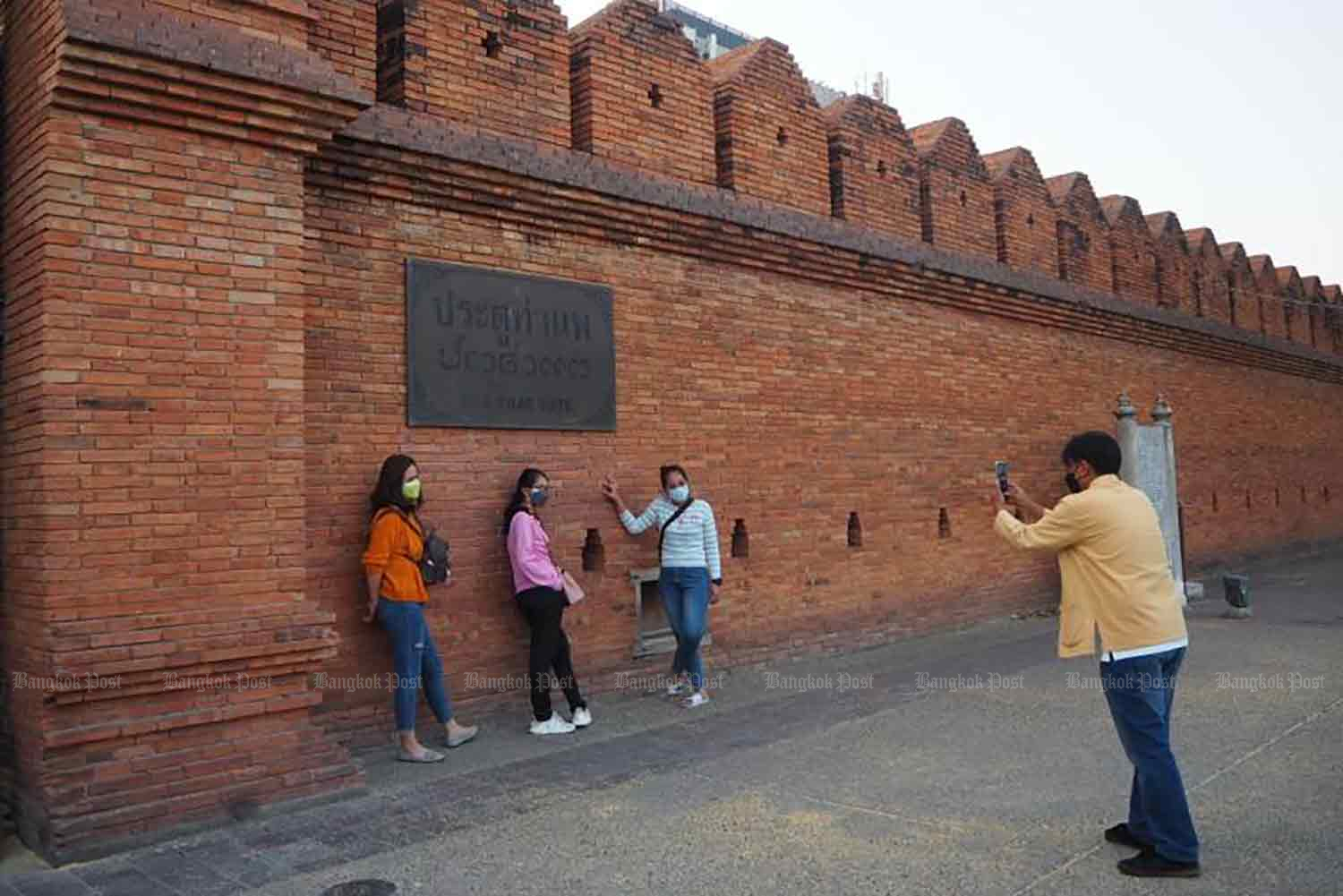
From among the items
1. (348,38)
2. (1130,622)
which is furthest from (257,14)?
(1130,622)

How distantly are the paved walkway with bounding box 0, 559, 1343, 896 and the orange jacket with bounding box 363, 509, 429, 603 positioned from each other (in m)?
0.99

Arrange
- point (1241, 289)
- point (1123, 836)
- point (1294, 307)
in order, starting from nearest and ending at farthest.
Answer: point (1123, 836) → point (1241, 289) → point (1294, 307)

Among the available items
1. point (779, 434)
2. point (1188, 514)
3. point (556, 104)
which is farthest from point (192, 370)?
point (1188, 514)

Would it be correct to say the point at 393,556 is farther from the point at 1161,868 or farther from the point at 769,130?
the point at 769,130

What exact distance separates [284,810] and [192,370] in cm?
220

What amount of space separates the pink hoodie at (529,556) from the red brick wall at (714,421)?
302mm

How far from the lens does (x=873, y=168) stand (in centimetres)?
1035

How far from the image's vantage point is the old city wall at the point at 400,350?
16.4 feet

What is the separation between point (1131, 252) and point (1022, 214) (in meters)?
2.91

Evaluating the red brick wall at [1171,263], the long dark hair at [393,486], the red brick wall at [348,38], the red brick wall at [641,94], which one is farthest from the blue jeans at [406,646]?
the red brick wall at [1171,263]

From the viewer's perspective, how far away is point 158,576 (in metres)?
5.09

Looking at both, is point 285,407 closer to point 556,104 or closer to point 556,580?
point 556,580

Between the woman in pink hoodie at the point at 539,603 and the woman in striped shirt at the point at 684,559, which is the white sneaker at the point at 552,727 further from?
the woman in striped shirt at the point at 684,559

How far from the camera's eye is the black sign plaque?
6.85m
